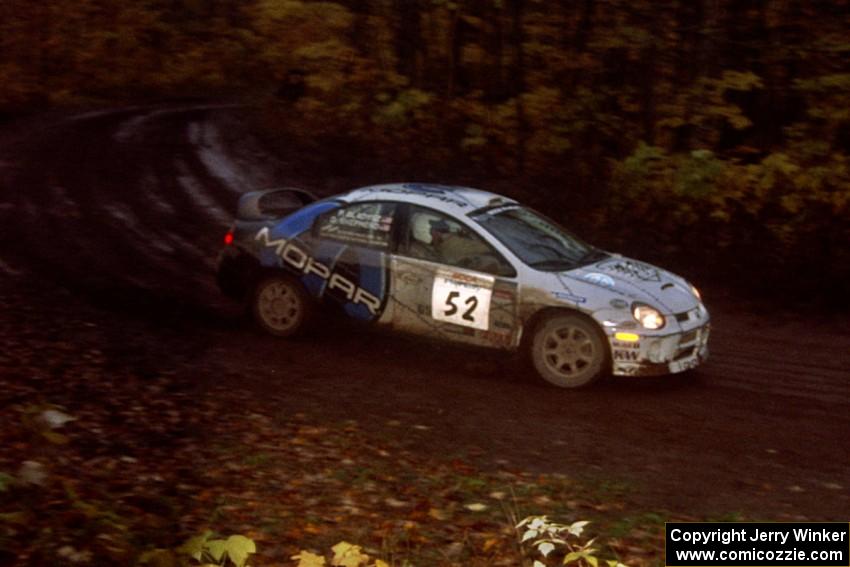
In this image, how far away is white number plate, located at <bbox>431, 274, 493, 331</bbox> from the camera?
11273 mm

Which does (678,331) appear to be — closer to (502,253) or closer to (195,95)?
(502,253)

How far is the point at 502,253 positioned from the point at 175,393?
3.20 metres

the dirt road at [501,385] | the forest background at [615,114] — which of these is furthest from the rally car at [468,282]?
the forest background at [615,114]

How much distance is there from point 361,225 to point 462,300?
1.37 metres

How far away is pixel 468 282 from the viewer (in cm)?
1134

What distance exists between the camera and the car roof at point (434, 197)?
38.6 ft

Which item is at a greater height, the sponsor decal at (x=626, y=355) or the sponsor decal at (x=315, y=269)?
the sponsor decal at (x=315, y=269)

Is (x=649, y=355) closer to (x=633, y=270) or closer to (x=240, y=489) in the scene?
(x=633, y=270)

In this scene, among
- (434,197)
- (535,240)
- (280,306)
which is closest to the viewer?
(535,240)

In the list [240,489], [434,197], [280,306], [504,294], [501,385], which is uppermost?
[434,197]

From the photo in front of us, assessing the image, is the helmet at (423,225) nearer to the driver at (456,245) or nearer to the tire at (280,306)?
the driver at (456,245)

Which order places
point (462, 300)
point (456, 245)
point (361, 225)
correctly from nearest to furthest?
1. point (462, 300)
2. point (456, 245)
3. point (361, 225)

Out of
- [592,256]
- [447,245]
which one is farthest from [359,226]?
[592,256]

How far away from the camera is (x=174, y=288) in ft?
47.8
